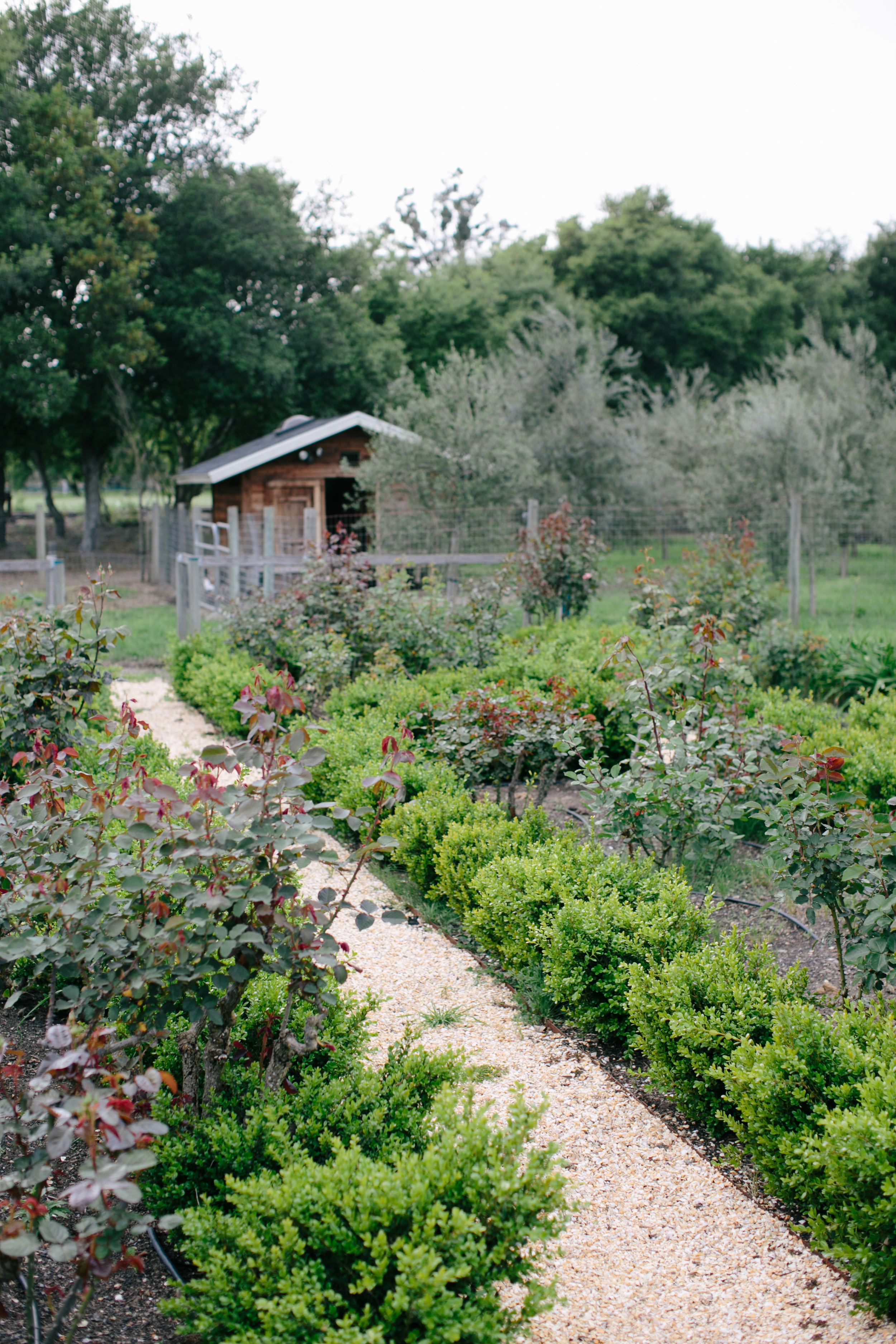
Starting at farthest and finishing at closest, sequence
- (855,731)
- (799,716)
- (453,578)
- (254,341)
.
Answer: (254,341) → (453,578) → (799,716) → (855,731)

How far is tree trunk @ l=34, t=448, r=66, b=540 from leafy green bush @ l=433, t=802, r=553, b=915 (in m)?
25.9

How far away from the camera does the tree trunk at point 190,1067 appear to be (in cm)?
263

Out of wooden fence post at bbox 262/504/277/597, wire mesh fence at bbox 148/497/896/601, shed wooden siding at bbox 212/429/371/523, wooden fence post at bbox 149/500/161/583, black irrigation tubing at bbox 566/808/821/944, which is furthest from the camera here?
wooden fence post at bbox 149/500/161/583

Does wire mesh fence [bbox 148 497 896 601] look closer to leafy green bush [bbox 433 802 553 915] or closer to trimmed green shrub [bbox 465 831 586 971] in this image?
leafy green bush [bbox 433 802 553 915]

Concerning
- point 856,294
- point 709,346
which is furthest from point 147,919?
point 856,294

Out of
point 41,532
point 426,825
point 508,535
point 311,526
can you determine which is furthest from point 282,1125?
point 41,532

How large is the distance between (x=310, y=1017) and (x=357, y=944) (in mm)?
1862

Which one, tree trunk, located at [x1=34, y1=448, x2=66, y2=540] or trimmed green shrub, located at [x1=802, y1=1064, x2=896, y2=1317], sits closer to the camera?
trimmed green shrub, located at [x1=802, y1=1064, x2=896, y2=1317]

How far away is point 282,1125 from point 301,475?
17.1m

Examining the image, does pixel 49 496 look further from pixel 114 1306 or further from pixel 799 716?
pixel 114 1306

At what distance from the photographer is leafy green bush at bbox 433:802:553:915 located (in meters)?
4.34

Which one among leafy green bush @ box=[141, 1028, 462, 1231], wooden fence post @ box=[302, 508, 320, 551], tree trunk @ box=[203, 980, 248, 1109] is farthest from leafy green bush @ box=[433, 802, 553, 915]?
wooden fence post @ box=[302, 508, 320, 551]

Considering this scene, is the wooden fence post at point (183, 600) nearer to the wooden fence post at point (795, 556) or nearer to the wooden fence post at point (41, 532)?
the wooden fence post at point (41, 532)

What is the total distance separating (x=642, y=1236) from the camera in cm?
260
